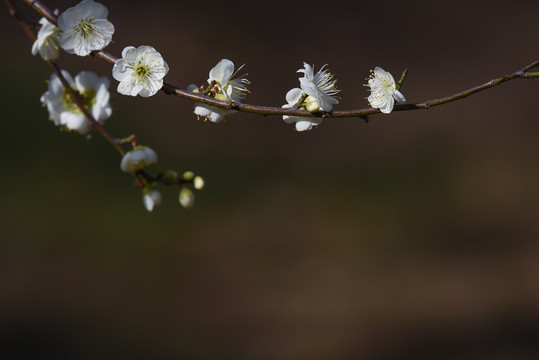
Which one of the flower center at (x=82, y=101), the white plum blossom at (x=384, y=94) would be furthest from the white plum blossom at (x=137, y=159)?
the white plum blossom at (x=384, y=94)

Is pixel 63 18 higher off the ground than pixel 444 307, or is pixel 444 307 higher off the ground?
pixel 444 307

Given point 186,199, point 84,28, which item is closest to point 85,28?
point 84,28

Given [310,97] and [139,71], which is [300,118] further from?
[139,71]

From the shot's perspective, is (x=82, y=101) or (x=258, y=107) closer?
(x=258, y=107)

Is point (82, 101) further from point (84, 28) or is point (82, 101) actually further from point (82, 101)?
point (84, 28)

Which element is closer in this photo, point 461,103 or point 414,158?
point 414,158

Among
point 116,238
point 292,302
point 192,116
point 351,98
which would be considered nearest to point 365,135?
point 351,98

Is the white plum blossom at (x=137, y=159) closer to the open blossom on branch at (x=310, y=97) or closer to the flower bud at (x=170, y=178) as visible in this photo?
the flower bud at (x=170, y=178)

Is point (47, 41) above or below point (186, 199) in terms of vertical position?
above

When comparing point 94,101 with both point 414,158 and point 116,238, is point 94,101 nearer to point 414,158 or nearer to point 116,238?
point 116,238
